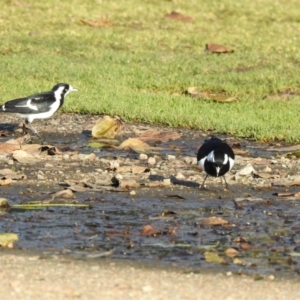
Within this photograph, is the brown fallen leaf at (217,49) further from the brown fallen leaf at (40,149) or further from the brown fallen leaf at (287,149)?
the brown fallen leaf at (40,149)

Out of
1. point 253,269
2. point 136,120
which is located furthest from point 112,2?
point 253,269

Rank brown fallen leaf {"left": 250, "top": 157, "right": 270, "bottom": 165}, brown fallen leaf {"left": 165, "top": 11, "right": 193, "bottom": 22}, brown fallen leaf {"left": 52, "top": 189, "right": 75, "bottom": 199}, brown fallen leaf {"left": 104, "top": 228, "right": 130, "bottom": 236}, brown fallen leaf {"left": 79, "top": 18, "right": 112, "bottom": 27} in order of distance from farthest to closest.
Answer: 1. brown fallen leaf {"left": 165, "top": 11, "right": 193, "bottom": 22}
2. brown fallen leaf {"left": 79, "top": 18, "right": 112, "bottom": 27}
3. brown fallen leaf {"left": 250, "top": 157, "right": 270, "bottom": 165}
4. brown fallen leaf {"left": 52, "top": 189, "right": 75, "bottom": 199}
5. brown fallen leaf {"left": 104, "top": 228, "right": 130, "bottom": 236}

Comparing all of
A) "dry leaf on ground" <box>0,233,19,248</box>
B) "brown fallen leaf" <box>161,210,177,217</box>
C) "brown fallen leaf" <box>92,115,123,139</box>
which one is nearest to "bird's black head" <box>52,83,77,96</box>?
"brown fallen leaf" <box>92,115,123,139</box>

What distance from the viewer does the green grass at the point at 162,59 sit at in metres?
13.8

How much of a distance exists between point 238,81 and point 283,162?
5.08 meters

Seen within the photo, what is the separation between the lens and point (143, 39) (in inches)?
748

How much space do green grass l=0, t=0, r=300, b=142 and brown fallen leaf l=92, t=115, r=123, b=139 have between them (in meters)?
1.13

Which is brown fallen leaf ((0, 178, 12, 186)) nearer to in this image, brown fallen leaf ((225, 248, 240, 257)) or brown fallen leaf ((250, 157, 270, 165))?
brown fallen leaf ((250, 157, 270, 165))

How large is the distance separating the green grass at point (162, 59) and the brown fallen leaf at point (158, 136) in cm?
73

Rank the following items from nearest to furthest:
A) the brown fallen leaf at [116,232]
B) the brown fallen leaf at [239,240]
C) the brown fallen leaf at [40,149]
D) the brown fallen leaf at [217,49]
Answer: the brown fallen leaf at [239,240] < the brown fallen leaf at [116,232] < the brown fallen leaf at [40,149] < the brown fallen leaf at [217,49]

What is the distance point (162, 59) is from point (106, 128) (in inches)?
216

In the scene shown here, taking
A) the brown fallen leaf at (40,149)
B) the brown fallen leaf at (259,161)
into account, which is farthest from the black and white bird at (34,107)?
the brown fallen leaf at (259,161)

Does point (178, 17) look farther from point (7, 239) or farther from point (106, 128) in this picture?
point (7, 239)

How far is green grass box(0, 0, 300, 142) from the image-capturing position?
13.8 meters
